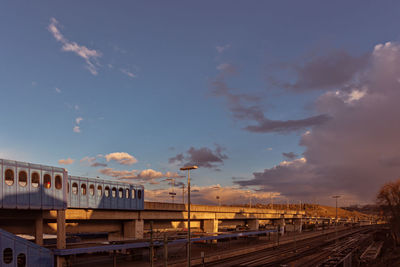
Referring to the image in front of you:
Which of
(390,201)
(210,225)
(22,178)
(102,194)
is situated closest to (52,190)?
(22,178)

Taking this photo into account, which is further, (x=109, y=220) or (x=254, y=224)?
(x=254, y=224)

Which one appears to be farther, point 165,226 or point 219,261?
point 165,226

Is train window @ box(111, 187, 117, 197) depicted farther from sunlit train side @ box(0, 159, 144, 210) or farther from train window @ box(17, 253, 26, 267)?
train window @ box(17, 253, 26, 267)

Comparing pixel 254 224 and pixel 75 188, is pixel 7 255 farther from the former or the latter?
pixel 254 224

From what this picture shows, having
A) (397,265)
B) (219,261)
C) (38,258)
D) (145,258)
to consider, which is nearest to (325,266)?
(397,265)

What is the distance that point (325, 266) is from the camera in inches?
1992

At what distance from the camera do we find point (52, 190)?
1656 inches

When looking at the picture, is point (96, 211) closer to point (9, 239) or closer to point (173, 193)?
point (9, 239)

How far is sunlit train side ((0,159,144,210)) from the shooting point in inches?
1475

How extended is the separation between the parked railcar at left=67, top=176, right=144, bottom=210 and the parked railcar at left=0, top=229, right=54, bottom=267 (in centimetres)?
936

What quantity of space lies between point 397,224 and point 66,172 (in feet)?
257

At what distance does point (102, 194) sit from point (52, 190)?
10.3 metres

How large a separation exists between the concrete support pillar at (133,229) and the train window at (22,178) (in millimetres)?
25177

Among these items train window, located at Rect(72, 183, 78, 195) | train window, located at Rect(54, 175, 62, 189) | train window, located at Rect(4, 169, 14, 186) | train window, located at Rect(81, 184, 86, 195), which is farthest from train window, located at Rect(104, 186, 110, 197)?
train window, located at Rect(4, 169, 14, 186)
